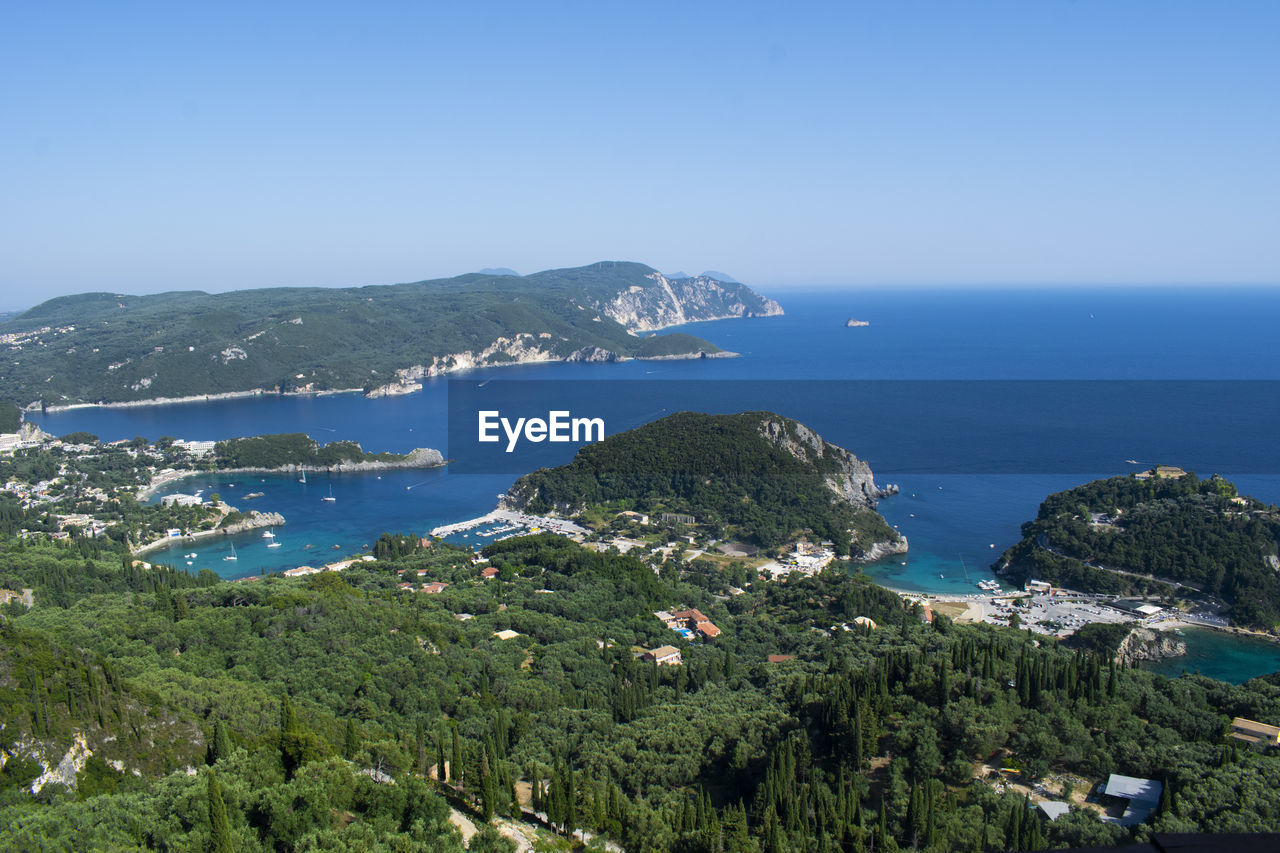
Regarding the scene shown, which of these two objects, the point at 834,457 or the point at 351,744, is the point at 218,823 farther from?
the point at 834,457

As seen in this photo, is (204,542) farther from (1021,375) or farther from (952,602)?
(1021,375)

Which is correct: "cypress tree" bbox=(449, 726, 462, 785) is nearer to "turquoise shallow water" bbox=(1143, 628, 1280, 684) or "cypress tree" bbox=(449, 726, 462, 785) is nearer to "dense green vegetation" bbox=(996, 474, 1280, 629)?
"turquoise shallow water" bbox=(1143, 628, 1280, 684)

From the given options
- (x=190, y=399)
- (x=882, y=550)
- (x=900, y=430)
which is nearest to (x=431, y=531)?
(x=882, y=550)

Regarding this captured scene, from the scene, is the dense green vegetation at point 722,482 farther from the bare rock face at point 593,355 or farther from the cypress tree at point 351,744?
the bare rock face at point 593,355

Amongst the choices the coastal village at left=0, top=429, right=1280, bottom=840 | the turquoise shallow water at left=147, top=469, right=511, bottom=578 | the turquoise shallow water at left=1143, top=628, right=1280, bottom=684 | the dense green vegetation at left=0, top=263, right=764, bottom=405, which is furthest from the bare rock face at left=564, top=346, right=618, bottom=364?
the turquoise shallow water at left=1143, top=628, right=1280, bottom=684

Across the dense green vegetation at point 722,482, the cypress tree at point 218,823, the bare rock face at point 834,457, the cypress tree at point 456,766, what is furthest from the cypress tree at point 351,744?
the bare rock face at point 834,457
